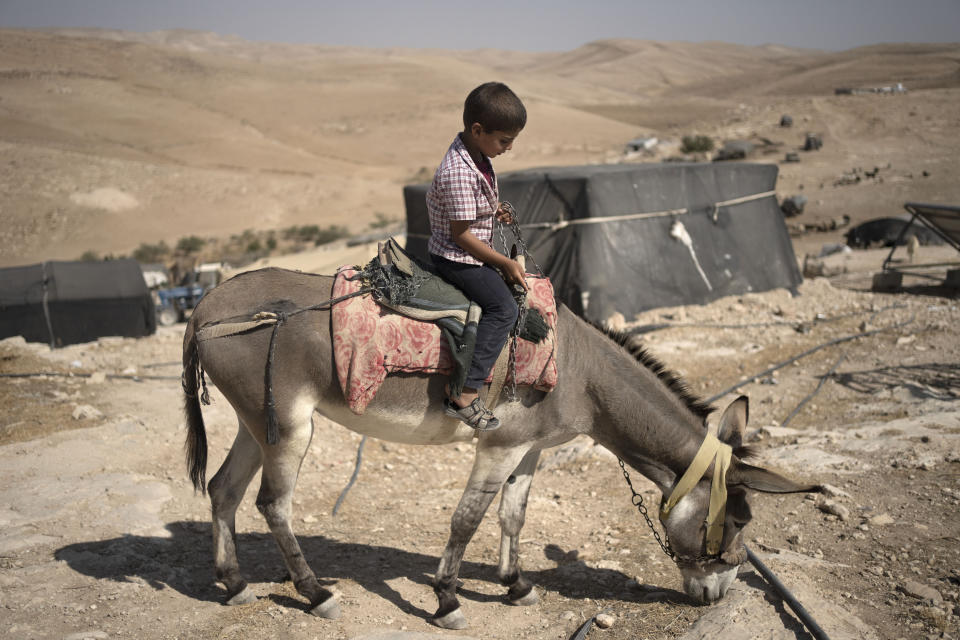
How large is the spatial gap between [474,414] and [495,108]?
151cm

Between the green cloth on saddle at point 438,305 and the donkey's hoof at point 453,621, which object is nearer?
the green cloth on saddle at point 438,305

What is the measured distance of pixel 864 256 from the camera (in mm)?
15625

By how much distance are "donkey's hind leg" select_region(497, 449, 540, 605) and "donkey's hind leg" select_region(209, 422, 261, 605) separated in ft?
4.86

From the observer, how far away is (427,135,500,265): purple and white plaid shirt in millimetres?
3258

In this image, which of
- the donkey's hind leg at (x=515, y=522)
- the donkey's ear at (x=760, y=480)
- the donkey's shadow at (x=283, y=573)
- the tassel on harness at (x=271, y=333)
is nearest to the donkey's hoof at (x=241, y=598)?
the donkey's shadow at (x=283, y=573)

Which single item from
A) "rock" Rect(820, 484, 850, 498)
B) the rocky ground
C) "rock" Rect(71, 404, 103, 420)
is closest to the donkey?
the rocky ground

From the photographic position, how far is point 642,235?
11.4m

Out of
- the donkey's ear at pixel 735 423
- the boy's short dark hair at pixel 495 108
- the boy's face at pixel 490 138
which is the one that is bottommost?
the donkey's ear at pixel 735 423

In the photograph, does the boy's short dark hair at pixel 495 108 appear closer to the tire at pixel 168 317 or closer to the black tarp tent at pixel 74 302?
the black tarp tent at pixel 74 302

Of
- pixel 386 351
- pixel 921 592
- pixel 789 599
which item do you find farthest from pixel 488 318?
pixel 921 592

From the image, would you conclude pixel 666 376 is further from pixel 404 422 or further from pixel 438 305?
pixel 404 422

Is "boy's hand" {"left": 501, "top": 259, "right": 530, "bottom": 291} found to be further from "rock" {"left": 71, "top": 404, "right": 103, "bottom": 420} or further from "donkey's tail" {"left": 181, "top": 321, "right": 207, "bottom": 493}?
"rock" {"left": 71, "top": 404, "right": 103, "bottom": 420}

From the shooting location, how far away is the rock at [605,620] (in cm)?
366

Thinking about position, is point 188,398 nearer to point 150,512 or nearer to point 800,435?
point 150,512
